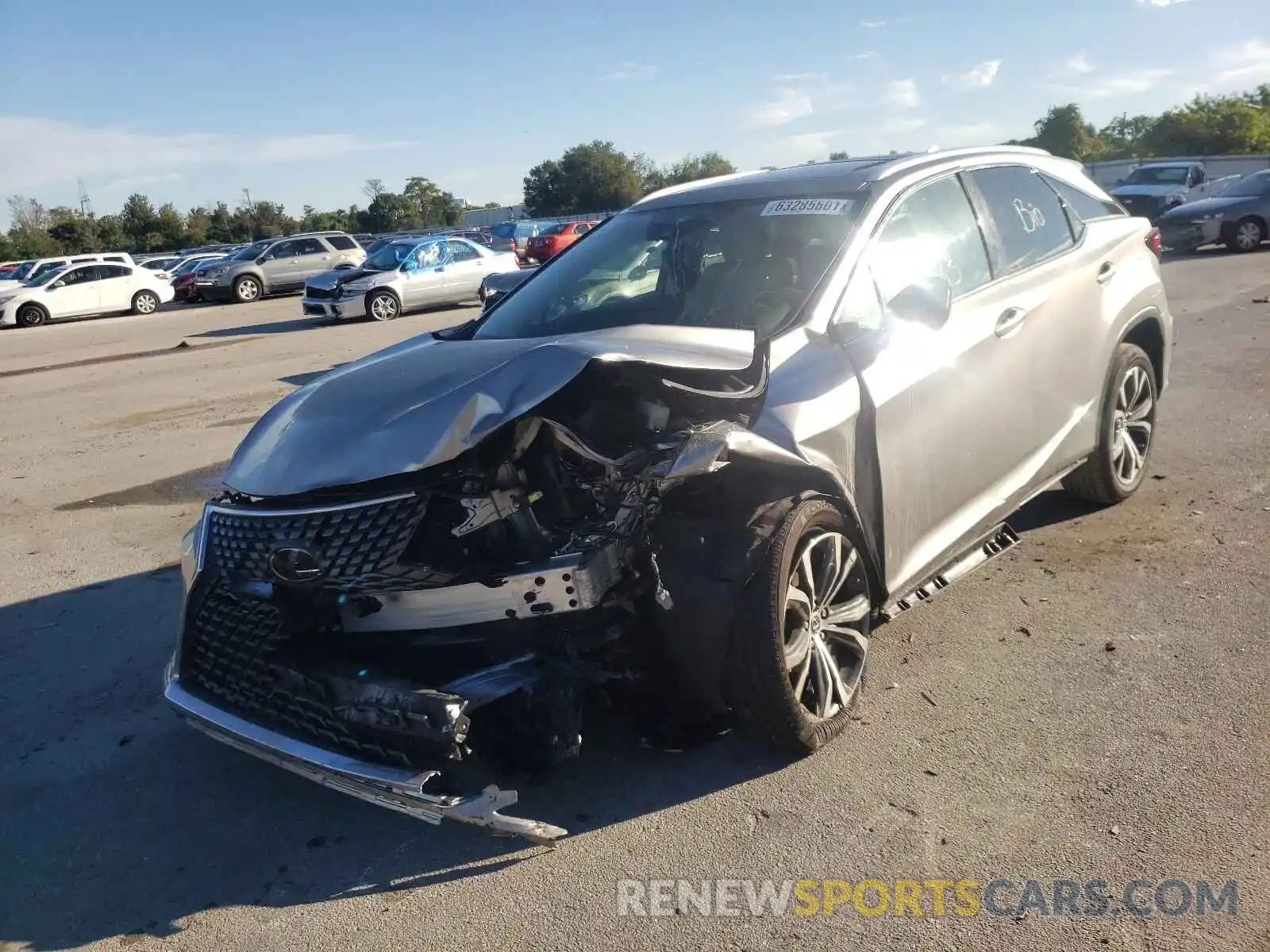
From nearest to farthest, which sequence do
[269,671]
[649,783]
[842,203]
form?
[269,671]
[649,783]
[842,203]

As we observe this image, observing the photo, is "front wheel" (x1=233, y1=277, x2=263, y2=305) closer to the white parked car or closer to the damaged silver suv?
the white parked car

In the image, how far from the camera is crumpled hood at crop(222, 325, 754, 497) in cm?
321

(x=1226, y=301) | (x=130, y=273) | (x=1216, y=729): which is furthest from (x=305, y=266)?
(x=1216, y=729)

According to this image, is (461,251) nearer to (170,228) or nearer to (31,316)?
(31,316)

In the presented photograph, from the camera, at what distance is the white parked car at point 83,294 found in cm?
2858

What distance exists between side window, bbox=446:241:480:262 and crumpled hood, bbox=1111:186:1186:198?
15868 mm

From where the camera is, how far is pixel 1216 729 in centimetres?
366

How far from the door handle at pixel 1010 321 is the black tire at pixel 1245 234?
64.0 feet

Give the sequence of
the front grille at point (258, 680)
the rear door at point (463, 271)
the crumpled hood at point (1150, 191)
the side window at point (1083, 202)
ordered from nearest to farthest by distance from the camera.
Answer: the front grille at point (258, 680) < the side window at point (1083, 202) < the rear door at point (463, 271) < the crumpled hood at point (1150, 191)

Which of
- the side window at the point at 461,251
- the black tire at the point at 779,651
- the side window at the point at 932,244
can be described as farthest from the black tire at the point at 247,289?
the black tire at the point at 779,651

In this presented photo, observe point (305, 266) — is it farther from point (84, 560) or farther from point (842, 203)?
point (842, 203)

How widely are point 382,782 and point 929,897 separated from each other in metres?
1.53

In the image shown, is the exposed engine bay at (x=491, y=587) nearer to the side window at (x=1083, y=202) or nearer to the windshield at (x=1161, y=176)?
the side window at (x=1083, y=202)

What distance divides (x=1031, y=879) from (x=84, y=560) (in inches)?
221
